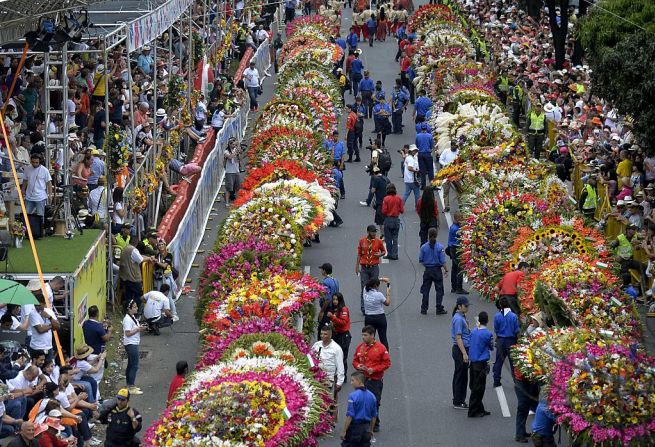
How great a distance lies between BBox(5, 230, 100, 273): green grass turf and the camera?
21625mm

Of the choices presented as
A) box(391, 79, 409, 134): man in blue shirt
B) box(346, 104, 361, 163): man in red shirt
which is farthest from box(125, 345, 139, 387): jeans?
box(391, 79, 409, 134): man in blue shirt

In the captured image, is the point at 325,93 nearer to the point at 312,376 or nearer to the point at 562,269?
the point at 562,269

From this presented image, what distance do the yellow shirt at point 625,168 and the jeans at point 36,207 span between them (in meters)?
10.5

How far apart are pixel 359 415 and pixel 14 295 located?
440 cm

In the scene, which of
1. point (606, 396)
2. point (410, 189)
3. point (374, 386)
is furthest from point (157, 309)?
point (606, 396)

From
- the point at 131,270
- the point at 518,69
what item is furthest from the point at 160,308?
the point at 518,69

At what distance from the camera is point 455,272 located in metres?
25.8

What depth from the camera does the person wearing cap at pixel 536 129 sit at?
3488 centimetres

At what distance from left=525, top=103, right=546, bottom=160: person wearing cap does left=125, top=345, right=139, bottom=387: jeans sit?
51.0 ft

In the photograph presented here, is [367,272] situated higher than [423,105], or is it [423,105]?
[423,105]

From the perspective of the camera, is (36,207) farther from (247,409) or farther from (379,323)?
(247,409)

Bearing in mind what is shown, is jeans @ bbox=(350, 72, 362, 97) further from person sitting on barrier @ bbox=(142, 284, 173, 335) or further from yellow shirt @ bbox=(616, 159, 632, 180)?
person sitting on barrier @ bbox=(142, 284, 173, 335)

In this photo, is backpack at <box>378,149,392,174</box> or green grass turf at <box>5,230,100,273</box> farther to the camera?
backpack at <box>378,149,392,174</box>

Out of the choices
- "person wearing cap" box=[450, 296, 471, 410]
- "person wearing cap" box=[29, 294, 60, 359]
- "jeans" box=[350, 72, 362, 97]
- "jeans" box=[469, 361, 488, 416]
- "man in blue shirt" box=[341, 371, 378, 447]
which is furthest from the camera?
"jeans" box=[350, 72, 362, 97]
